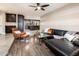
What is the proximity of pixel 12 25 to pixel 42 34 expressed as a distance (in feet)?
2.55

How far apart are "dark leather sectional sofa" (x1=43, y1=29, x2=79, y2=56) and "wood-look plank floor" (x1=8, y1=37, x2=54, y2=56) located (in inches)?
5.2

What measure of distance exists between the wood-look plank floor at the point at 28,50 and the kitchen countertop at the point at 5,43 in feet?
0.36

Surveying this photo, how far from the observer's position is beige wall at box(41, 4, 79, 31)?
244cm

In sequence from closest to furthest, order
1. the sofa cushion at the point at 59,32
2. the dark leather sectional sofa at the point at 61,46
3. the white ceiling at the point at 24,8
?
the dark leather sectional sofa at the point at 61,46
the white ceiling at the point at 24,8
the sofa cushion at the point at 59,32

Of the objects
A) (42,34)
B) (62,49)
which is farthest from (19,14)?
(62,49)

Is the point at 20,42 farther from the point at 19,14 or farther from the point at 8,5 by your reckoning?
the point at 8,5

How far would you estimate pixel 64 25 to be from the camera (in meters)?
2.52

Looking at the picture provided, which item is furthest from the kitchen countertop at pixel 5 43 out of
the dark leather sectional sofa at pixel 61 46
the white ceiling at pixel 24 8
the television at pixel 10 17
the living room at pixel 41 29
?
the dark leather sectional sofa at pixel 61 46

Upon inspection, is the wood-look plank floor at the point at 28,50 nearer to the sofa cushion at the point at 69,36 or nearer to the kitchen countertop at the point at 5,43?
the kitchen countertop at the point at 5,43

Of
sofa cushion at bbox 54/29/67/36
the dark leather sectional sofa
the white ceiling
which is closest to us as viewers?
the dark leather sectional sofa

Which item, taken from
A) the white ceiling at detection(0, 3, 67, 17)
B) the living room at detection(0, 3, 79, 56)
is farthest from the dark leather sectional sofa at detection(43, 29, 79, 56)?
the white ceiling at detection(0, 3, 67, 17)

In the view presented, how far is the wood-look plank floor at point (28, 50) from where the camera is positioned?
250 centimetres

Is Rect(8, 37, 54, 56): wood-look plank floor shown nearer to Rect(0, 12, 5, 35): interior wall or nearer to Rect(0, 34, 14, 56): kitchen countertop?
Rect(0, 34, 14, 56): kitchen countertop

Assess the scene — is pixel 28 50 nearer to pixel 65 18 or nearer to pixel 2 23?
pixel 2 23
